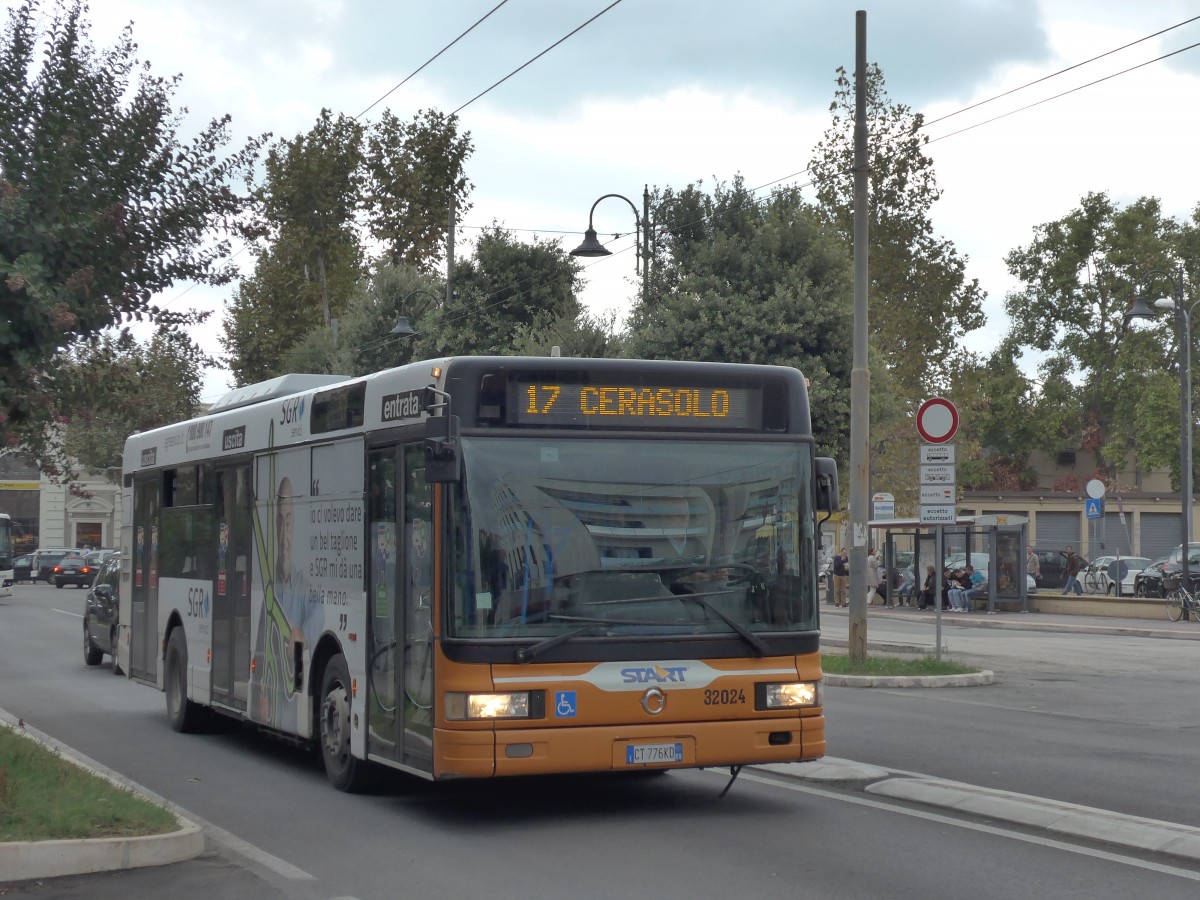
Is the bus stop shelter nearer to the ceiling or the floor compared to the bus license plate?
nearer to the ceiling

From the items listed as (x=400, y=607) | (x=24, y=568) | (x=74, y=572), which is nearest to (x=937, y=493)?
(x=400, y=607)

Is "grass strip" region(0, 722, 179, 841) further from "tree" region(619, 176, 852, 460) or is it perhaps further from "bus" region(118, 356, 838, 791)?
"tree" region(619, 176, 852, 460)

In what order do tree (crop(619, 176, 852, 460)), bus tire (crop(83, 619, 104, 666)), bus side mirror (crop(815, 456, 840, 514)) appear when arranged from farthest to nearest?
1. tree (crop(619, 176, 852, 460))
2. bus tire (crop(83, 619, 104, 666))
3. bus side mirror (crop(815, 456, 840, 514))

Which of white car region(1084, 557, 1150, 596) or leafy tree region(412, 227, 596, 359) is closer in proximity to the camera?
→ leafy tree region(412, 227, 596, 359)

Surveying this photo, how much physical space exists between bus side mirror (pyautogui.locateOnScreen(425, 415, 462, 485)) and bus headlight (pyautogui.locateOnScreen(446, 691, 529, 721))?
1.20 meters

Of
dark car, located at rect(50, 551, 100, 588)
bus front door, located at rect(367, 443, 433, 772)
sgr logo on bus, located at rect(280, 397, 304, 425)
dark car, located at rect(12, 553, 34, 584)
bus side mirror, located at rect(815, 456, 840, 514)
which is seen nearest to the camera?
bus front door, located at rect(367, 443, 433, 772)

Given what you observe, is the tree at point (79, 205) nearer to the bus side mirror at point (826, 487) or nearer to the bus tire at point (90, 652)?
the bus side mirror at point (826, 487)

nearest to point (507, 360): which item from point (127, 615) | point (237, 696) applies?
point (237, 696)

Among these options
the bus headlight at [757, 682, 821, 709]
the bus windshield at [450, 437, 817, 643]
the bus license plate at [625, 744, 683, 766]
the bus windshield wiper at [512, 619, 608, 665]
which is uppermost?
the bus windshield at [450, 437, 817, 643]

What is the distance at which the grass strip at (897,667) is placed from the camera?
1981 cm

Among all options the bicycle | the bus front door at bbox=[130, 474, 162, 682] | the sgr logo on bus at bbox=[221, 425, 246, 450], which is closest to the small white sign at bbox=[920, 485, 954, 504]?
the bus front door at bbox=[130, 474, 162, 682]

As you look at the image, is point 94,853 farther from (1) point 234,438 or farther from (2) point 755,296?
(2) point 755,296

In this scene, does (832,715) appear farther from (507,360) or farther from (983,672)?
(507,360)

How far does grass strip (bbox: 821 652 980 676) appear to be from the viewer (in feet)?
65.0
